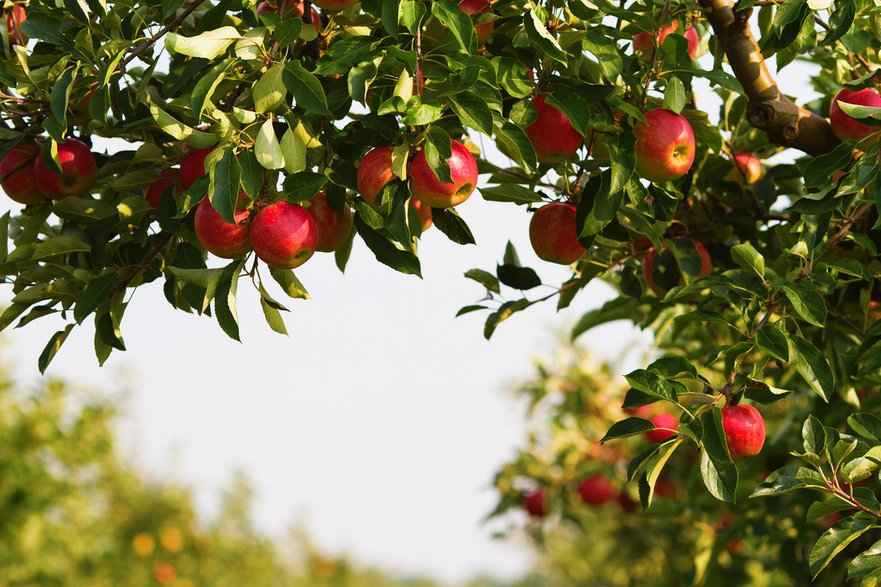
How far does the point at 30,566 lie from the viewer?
16.5 feet

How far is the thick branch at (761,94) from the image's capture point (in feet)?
6.48

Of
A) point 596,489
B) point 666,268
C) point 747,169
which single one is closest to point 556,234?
point 666,268

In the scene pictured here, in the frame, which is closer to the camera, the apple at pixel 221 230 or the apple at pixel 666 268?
the apple at pixel 221 230

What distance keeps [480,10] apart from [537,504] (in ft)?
10.5

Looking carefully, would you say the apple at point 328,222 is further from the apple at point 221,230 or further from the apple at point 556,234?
the apple at point 556,234

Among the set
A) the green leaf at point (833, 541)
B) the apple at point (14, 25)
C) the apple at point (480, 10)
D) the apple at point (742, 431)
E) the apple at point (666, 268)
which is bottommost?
the green leaf at point (833, 541)

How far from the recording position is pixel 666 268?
2.16 m

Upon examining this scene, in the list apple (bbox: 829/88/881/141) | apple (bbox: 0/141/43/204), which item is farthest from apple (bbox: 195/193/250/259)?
apple (bbox: 829/88/881/141)

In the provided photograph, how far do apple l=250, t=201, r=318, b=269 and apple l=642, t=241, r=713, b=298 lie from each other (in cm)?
91

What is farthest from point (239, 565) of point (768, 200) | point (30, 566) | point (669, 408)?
point (768, 200)

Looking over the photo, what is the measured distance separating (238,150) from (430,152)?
32cm

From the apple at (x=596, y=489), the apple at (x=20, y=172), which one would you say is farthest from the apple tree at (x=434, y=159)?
the apple at (x=596, y=489)

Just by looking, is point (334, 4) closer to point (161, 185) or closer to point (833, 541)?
point (161, 185)

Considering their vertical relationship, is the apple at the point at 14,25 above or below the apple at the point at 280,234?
above
